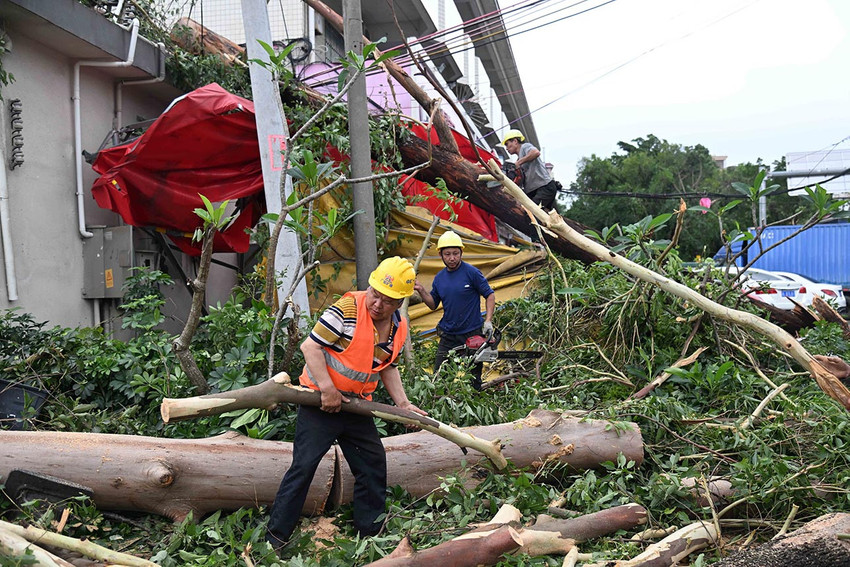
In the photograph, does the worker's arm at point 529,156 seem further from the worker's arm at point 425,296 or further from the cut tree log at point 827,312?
the cut tree log at point 827,312

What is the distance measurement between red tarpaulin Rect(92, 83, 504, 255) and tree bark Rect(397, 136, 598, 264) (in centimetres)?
180

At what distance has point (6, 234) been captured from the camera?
6.15 m

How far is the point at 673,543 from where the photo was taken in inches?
136

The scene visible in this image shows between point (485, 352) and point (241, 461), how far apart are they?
2399 mm

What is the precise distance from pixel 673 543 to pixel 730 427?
51.6 inches

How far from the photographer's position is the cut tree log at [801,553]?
3.00 meters

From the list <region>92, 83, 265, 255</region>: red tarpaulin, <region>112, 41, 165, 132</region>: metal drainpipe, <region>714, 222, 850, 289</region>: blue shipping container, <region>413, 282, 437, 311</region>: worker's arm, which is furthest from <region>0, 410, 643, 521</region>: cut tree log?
<region>714, 222, 850, 289</region>: blue shipping container

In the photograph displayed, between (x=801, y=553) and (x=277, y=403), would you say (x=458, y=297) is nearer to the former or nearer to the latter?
(x=277, y=403)

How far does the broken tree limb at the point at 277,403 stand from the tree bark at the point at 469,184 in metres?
4.49

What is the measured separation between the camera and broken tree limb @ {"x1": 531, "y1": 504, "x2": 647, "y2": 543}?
3.58 meters

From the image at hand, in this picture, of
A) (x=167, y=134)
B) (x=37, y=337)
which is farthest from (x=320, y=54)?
(x=37, y=337)

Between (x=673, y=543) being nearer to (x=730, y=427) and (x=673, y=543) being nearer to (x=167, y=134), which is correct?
(x=730, y=427)

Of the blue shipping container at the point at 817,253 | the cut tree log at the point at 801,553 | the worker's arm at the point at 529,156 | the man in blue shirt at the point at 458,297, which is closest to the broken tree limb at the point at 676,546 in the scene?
the cut tree log at the point at 801,553

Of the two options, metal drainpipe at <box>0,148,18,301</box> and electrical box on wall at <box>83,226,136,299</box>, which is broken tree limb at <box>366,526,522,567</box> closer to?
metal drainpipe at <box>0,148,18,301</box>
